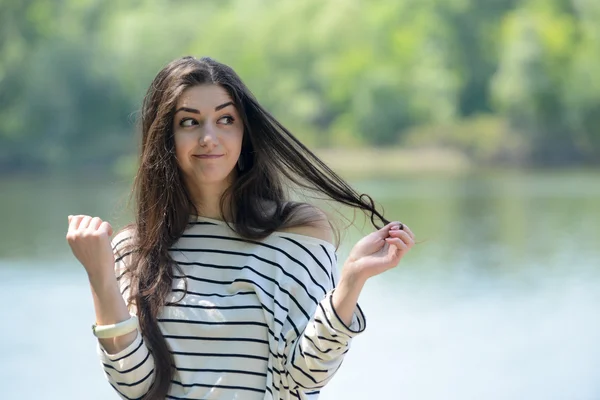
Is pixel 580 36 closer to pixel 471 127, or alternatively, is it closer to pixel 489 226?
pixel 471 127

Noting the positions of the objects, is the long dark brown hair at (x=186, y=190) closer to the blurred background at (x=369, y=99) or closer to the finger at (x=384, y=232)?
the finger at (x=384, y=232)

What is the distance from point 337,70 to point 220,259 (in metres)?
11.3

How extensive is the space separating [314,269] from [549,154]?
10.1m

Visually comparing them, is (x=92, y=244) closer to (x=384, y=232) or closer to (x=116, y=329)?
(x=116, y=329)

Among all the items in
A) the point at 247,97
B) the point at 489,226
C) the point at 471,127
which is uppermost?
the point at 471,127

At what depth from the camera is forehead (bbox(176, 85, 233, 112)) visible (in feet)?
3.66

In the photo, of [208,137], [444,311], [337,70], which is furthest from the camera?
[337,70]

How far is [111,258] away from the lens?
103 centimetres

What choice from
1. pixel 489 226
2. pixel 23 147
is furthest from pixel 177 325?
pixel 23 147

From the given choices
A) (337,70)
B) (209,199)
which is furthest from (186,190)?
(337,70)

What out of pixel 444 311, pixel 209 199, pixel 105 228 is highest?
pixel 444 311

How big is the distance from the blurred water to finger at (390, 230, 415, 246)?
482 millimetres

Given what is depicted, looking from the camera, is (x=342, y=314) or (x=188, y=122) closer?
(x=342, y=314)

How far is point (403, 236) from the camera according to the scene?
0.99m
